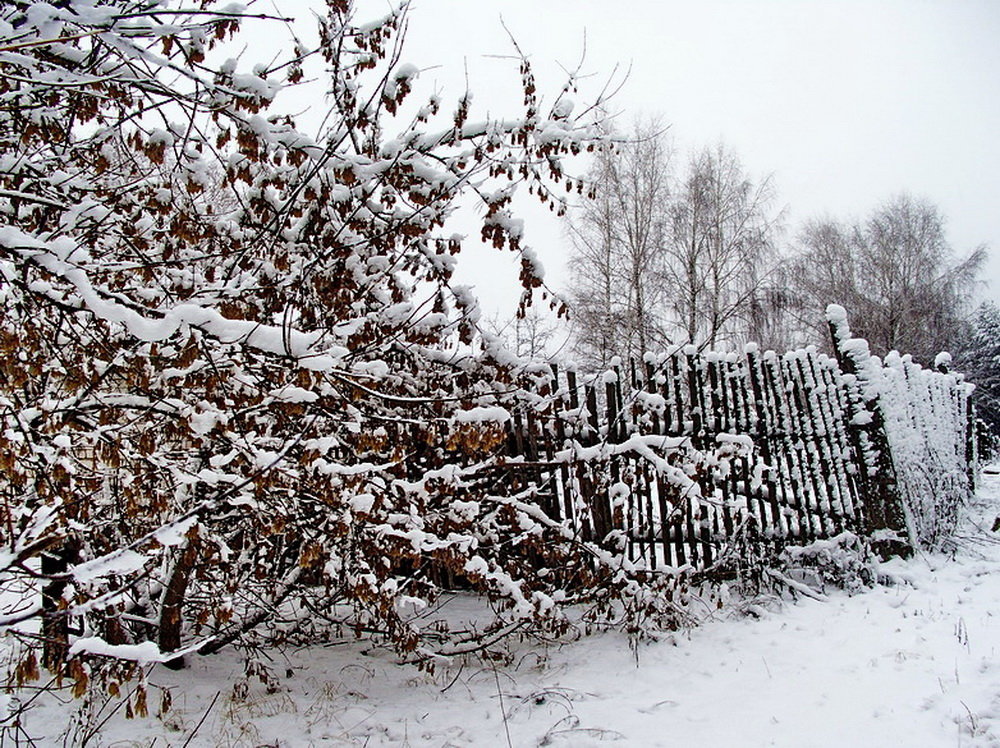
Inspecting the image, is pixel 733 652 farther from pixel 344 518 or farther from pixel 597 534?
pixel 344 518

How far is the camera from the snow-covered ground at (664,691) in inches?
A: 128

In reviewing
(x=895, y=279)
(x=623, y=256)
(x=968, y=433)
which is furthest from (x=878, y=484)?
(x=895, y=279)

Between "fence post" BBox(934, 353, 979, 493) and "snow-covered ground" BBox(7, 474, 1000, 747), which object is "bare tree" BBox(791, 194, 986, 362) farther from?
"snow-covered ground" BBox(7, 474, 1000, 747)

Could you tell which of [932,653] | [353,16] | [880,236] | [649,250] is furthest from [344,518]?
[880,236]

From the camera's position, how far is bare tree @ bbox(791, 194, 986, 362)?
2583 cm

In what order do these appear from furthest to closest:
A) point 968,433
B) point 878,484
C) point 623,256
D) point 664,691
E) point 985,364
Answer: point 985,364 < point 623,256 < point 968,433 < point 878,484 < point 664,691

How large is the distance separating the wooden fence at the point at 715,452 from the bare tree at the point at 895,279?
22108mm

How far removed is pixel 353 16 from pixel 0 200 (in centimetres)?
235

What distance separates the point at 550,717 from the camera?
354 cm

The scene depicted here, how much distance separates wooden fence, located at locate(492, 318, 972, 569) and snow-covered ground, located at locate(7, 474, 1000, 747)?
77 centimetres

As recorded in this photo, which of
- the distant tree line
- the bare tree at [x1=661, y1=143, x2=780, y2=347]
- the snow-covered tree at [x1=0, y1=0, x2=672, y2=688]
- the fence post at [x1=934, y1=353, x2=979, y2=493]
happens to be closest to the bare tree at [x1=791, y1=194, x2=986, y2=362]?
the distant tree line

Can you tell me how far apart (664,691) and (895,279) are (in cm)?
2835

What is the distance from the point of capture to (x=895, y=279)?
2683 centimetres

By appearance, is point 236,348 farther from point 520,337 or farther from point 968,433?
point 968,433
